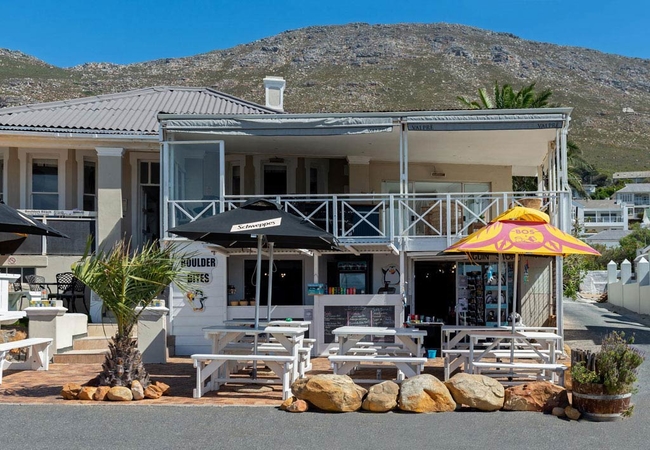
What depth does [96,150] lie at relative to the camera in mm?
17109

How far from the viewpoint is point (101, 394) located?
9.31 metres

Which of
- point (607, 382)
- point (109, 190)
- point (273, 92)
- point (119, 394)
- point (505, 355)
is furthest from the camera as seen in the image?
point (273, 92)

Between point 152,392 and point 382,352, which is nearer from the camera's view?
point 152,392

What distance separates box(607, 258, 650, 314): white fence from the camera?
27.2 m

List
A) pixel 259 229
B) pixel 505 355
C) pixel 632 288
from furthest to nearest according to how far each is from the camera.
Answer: pixel 632 288 < pixel 505 355 < pixel 259 229

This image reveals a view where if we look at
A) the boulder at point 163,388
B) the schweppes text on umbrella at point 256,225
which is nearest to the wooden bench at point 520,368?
the schweppes text on umbrella at point 256,225

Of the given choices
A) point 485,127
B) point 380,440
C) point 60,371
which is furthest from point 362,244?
point 380,440

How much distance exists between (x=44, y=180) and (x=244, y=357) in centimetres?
1011

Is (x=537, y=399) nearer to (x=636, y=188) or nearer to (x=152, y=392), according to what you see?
(x=152, y=392)

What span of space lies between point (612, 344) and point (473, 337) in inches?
89.2

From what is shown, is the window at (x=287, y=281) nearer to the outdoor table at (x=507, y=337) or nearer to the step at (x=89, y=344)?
the step at (x=89, y=344)

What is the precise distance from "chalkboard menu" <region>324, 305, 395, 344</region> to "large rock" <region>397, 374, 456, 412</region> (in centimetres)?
567

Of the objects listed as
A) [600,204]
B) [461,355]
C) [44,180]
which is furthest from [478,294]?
[600,204]

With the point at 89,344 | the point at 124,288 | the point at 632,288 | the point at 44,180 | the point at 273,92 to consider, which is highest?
the point at 273,92
